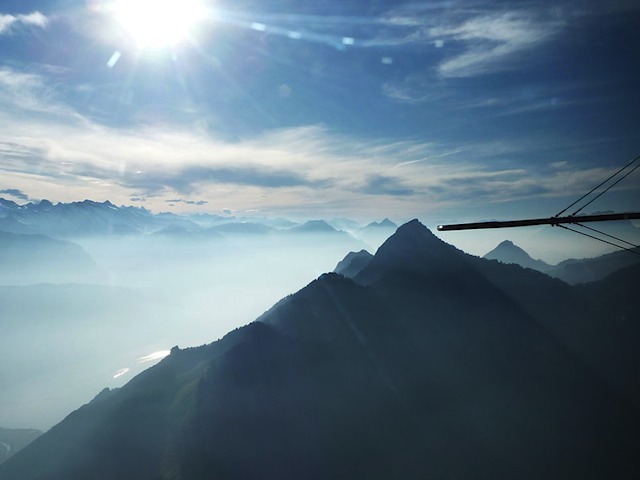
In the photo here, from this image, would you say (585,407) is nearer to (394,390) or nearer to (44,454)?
(394,390)

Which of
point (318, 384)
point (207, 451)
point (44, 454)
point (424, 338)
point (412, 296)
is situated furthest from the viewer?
point (412, 296)

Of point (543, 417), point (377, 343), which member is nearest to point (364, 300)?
point (377, 343)

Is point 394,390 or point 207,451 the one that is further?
point 394,390

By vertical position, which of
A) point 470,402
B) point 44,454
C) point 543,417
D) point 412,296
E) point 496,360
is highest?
point 412,296

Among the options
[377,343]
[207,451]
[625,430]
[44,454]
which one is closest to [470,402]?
[377,343]

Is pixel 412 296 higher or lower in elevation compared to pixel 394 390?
higher

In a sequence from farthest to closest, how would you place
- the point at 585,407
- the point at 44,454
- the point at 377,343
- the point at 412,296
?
the point at 412,296 → the point at 377,343 → the point at 585,407 → the point at 44,454

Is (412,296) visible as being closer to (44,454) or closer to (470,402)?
(470,402)
